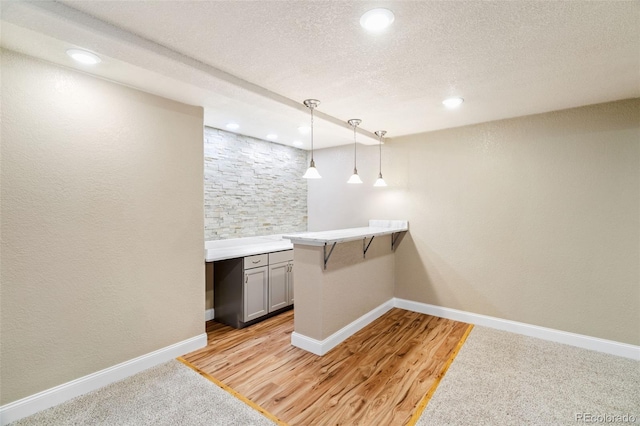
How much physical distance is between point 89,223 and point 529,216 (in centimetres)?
408

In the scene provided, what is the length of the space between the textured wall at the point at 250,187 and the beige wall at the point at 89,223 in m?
0.85

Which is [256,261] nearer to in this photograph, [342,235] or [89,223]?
[342,235]

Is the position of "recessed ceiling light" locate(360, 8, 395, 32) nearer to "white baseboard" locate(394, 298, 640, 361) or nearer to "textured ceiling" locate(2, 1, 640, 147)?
"textured ceiling" locate(2, 1, 640, 147)

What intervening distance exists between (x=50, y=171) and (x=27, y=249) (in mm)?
535

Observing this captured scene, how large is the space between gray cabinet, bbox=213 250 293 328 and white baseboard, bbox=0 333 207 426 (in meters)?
0.61

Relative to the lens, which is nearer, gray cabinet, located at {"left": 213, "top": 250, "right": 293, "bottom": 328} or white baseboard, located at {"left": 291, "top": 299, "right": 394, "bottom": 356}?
white baseboard, located at {"left": 291, "top": 299, "right": 394, "bottom": 356}

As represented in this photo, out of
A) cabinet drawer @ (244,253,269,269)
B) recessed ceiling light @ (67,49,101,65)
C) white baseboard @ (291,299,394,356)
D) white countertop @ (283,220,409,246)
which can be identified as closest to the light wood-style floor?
white baseboard @ (291,299,394,356)

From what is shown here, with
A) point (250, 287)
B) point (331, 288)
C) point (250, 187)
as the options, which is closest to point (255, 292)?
point (250, 287)

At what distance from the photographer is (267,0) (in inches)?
56.2

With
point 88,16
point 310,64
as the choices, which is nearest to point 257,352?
point 310,64

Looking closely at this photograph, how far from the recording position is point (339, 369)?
2.56 meters

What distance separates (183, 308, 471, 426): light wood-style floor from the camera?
2.05m

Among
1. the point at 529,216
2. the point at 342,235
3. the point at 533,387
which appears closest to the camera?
the point at 533,387

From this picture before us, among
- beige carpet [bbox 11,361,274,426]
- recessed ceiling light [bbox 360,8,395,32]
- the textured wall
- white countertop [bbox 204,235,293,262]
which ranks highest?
recessed ceiling light [bbox 360,8,395,32]
